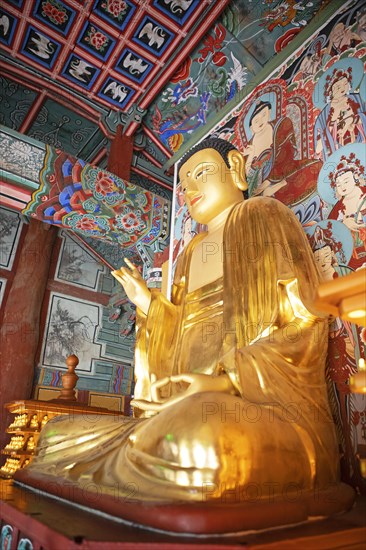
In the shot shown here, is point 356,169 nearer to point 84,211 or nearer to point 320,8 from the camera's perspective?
point 320,8

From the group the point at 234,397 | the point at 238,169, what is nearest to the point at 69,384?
the point at 238,169

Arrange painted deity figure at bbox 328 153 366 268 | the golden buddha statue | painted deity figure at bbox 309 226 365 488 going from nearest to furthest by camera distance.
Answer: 1. the golden buddha statue
2. painted deity figure at bbox 309 226 365 488
3. painted deity figure at bbox 328 153 366 268

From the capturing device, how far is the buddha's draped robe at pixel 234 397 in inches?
41.7

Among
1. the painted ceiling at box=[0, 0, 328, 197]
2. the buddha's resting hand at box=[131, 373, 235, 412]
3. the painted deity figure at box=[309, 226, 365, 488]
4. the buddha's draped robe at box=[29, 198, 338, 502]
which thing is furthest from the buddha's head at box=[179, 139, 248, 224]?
the buddha's resting hand at box=[131, 373, 235, 412]

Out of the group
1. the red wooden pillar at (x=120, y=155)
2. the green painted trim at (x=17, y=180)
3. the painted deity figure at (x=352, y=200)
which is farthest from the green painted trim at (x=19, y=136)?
the painted deity figure at (x=352, y=200)

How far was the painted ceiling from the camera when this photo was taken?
2.92 meters

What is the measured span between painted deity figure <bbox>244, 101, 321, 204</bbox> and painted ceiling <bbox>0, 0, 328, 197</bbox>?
491 mm

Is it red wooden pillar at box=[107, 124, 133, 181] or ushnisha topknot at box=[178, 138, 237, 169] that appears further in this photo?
red wooden pillar at box=[107, 124, 133, 181]

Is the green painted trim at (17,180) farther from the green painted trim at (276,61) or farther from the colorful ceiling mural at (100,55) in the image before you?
the green painted trim at (276,61)

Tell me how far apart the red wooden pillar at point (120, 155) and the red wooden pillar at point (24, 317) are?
1.76m

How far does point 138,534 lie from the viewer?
35.5 inches

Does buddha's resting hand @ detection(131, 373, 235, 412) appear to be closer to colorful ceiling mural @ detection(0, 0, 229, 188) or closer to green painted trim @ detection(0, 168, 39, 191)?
green painted trim @ detection(0, 168, 39, 191)

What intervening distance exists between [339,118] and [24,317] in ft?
12.4

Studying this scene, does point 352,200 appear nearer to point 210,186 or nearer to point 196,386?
point 210,186
